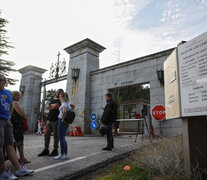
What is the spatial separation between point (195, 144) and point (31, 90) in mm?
18282

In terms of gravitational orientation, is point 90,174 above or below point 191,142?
below

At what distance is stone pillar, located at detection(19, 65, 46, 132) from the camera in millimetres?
17641

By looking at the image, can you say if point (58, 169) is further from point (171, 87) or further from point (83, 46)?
point (83, 46)

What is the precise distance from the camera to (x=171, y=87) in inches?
116

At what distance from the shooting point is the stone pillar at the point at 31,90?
1764cm

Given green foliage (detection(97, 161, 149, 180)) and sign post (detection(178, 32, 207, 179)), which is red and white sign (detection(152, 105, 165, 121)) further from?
sign post (detection(178, 32, 207, 179))

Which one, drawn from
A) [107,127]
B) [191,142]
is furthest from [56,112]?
[191,142]

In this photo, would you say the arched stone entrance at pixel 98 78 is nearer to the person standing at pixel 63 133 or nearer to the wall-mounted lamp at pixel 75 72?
the wall-mounted lamp at pixel 75 72

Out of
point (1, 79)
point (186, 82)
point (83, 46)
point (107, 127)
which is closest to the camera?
point (186, 82)

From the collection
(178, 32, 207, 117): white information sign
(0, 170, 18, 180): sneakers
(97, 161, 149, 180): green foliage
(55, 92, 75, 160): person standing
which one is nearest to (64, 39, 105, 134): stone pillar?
(55, 92, 75, 160): person standing

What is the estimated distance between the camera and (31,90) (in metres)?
18.4

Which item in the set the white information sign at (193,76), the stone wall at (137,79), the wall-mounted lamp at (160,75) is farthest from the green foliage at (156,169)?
the wall-mounted lamp at (160,75)

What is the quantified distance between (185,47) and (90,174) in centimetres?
271

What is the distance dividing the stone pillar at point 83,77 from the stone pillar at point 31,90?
5.98m
